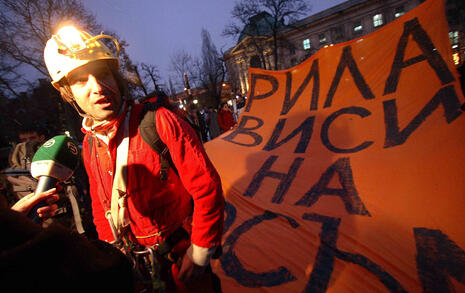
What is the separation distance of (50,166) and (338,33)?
148 feet

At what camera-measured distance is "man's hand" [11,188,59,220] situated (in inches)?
38.8

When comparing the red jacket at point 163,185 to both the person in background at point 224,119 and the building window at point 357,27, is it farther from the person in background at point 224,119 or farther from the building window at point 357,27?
the building window at point 357,27

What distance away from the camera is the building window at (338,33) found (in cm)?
3522

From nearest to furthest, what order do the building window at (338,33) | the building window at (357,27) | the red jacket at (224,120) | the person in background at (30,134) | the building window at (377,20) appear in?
the person in background at (30,134) < the red jacket at (224,120) < the building window at (377,20) < the building window at (357,27) < the building window at (338,33)

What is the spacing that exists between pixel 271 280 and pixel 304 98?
382 centimetres

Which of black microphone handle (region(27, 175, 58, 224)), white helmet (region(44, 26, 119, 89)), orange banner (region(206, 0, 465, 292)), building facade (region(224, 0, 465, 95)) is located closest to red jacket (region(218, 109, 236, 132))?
orange banner (region(206, 0, 465, 292))

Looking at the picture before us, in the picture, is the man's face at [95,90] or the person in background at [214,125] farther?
the person in background at [214,125]

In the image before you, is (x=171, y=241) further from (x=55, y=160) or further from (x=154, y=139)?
(x=55, y=160)

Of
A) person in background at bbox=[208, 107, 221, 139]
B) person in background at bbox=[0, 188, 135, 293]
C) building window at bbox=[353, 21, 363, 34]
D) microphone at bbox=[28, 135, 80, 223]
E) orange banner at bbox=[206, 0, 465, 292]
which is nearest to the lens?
person in background at bbox=[0, 188, 135, 293]

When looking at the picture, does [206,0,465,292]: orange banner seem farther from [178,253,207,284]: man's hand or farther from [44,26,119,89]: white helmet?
[44,26,119,89]: white helmet

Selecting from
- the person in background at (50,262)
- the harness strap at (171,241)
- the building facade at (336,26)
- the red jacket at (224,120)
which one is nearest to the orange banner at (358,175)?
the harness strap at (171,241)

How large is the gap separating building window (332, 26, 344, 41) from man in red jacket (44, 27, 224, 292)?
44.2m

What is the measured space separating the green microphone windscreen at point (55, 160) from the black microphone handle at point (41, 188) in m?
0.03

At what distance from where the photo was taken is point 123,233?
1327 mm
